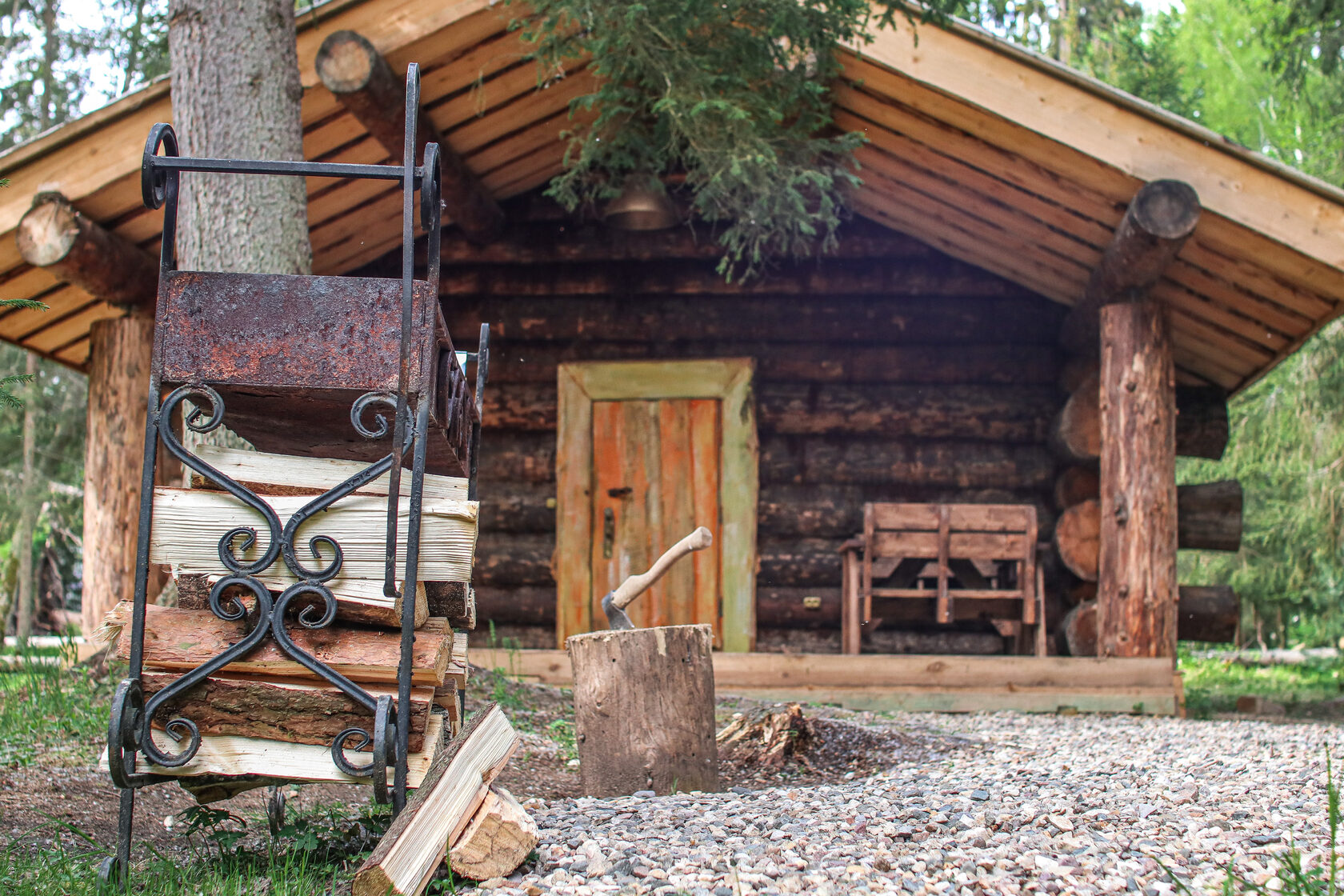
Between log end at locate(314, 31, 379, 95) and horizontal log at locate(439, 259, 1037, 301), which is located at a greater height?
log end at locate(314, 31, 379, 95)

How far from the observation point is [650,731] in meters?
3.58

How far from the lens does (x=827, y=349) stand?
7703 millimetres

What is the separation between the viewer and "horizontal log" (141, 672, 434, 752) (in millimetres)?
2283

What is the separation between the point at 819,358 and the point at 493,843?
19.2 ft

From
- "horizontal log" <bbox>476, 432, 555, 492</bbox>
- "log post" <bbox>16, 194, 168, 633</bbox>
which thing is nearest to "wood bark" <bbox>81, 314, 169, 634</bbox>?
"log post" <bbox>16, 194, 168, 633</bbox>

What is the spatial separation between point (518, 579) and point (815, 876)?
5646mm

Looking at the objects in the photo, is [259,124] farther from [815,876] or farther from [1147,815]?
[1147,815]

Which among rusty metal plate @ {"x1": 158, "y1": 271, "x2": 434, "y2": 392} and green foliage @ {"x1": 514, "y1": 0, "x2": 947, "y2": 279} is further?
green foliage @ {"x1": 514, "y1": 0, "x2": 947, "y2": 279}

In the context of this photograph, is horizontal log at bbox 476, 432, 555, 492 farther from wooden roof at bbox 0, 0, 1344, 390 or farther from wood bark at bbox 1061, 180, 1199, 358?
wood bark at bbox 1061, 180, 1199, 358

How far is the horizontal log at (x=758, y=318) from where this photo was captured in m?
7.62

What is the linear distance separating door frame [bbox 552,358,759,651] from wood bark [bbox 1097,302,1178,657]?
7.95ft

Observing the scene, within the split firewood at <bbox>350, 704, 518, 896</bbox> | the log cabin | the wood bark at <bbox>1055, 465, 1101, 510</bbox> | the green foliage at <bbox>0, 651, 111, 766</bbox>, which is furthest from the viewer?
the wood bark at <bbox>1055, 465, 1101, 510</bbox>

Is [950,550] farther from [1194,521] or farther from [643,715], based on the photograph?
[643,715]

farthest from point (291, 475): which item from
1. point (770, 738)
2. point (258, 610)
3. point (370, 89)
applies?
point (370, 89)
